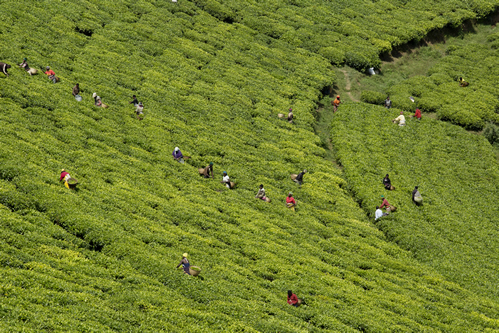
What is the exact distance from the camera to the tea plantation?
2498 cm

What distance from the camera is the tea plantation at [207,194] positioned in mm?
24984

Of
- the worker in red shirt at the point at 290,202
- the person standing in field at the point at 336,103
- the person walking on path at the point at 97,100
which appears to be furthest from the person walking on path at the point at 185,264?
the person standing in field at the point at 336,103

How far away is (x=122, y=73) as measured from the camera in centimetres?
5072

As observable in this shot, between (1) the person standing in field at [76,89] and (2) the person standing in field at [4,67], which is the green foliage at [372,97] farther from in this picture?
(2) the person standing in field at [4,67]

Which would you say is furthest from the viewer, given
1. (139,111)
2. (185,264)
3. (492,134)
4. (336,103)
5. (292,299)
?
(336,103)

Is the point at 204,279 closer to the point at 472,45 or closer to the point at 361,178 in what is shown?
the point at 361,178

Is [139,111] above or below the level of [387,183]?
above

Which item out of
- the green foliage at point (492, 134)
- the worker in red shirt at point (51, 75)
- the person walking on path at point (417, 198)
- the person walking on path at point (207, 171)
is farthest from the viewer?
the green foliage at point (492, 134)

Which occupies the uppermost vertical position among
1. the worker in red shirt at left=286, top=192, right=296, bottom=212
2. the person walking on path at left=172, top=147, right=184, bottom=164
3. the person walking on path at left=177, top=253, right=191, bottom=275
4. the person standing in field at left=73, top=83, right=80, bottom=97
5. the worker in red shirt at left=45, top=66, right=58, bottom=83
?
the worker in red shirt at left=45, top=66, right=58, bottom=83

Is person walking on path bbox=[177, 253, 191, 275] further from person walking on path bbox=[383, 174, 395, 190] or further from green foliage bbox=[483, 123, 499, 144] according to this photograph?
green foliage bbox=[483, 123, 499, 144]

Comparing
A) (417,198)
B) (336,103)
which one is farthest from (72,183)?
(336,103)

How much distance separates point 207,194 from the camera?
37719 mm

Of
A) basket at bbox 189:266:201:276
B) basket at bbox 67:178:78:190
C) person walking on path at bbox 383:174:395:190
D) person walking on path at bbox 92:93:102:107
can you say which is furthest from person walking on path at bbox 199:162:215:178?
person walking on path at bbox 383:174:395:190

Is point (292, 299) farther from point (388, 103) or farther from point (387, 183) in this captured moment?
point (388, 103)
